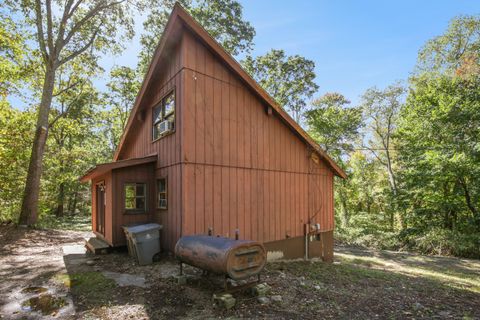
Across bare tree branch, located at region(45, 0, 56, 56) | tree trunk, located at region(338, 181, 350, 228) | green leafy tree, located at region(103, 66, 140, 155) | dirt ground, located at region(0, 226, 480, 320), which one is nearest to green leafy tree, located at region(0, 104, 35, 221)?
bare tree branch, located at region(45, 0, 56, 56)

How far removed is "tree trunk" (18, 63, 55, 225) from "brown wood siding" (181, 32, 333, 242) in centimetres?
1118

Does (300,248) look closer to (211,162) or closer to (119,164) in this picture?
(211,162)

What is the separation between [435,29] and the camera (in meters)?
21.5

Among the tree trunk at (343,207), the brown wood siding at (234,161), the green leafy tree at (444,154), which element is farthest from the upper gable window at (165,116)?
the tree trunk at (343,207)

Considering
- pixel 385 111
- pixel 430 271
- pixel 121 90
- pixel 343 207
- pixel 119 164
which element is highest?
pixel 121 90

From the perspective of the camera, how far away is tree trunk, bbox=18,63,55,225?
44.0 feet

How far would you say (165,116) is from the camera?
326 inches

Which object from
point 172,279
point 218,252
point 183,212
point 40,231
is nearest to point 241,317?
point 218,252

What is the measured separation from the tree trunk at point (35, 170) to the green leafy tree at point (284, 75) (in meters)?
13.8

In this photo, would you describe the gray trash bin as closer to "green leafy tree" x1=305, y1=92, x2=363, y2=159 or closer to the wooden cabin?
→ the wooden cabin

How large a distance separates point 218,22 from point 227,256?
58.1 feet

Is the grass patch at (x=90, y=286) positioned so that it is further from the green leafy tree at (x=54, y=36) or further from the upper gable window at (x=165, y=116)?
the green leafy tree at (x=54, y=36)

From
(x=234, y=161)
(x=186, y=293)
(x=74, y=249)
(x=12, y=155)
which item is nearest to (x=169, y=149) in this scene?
(x=234, y=161)

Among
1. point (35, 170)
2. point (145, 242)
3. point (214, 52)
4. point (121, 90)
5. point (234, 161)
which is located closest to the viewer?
point (145, 242)
